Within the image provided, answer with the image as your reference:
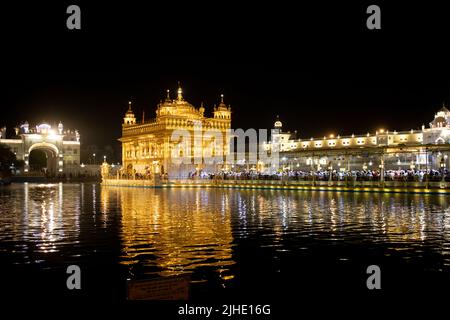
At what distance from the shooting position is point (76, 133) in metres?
128

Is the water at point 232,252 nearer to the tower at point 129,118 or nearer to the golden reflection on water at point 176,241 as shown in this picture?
the golden reflection on water at point 176,241

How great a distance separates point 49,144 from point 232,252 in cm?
11495

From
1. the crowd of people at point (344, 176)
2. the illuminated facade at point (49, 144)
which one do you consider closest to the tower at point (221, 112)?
the crowd of people at point (344, 176)

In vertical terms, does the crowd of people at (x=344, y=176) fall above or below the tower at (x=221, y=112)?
below

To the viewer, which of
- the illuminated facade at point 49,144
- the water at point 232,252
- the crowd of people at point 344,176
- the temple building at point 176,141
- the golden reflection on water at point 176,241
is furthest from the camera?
the illuminated facade at point 49,144

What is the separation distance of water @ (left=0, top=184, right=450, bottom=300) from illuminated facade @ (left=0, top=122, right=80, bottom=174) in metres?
101

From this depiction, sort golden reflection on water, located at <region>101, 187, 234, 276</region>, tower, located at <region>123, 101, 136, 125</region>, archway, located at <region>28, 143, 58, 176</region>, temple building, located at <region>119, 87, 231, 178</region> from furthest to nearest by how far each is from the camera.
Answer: archway, located at <region>28, 143, 58, 176</region>, tower, located at <region>123, 101, 136, 125</region>, temple building, located at <region>119, 87, 231, 178</region>, golden reflection on water, located at <region>101, 187, 234, 276</region>

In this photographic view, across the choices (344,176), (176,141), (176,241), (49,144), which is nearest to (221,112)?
(176,141)

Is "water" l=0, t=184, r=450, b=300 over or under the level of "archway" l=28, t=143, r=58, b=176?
under

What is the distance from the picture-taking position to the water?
10.9m

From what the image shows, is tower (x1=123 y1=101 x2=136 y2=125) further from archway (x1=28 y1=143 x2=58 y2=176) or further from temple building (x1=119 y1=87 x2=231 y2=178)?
archway (x1=28 y1=143 x2=58 y2=176)

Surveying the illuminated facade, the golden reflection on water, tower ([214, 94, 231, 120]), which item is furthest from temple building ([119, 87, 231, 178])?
the golden reflection on water

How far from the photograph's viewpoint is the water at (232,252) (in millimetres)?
10883

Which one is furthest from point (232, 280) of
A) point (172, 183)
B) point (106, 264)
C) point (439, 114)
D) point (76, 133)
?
point (76, 133)
